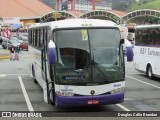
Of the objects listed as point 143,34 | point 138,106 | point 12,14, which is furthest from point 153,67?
point 12,14

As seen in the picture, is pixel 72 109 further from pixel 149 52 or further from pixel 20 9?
pixel 20 9

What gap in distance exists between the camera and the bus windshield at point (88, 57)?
11.1m

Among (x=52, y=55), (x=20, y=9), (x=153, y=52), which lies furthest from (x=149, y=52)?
(x=20, y=9)

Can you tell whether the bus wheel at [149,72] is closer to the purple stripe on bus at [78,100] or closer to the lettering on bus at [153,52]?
the lettering on bus at [153,52]

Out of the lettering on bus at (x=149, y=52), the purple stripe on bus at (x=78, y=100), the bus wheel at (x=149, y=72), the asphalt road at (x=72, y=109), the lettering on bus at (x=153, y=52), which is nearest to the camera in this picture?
the purple stripe on bus at (x=78, y=100)

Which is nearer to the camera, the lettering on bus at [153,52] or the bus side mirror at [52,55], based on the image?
the bus side mirror at [52,55]

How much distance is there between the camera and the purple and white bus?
11.1 m

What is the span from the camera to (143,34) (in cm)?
2092

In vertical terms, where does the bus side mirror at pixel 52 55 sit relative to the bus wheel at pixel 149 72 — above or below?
above

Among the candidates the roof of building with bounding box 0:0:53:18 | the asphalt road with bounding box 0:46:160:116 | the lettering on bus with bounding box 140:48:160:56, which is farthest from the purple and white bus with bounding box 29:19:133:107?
the roof of building with bounding box 0:0:53:18

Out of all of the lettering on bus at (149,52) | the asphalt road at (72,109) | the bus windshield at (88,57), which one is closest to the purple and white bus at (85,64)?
the bus windshield at (88,57)

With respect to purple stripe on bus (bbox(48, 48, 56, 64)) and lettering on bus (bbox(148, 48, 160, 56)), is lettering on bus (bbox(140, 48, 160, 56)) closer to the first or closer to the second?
lettering on bus (bbox(148, 48, 160, 56))

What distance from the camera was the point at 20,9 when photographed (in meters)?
120

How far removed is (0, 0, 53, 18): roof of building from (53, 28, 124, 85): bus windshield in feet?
340
